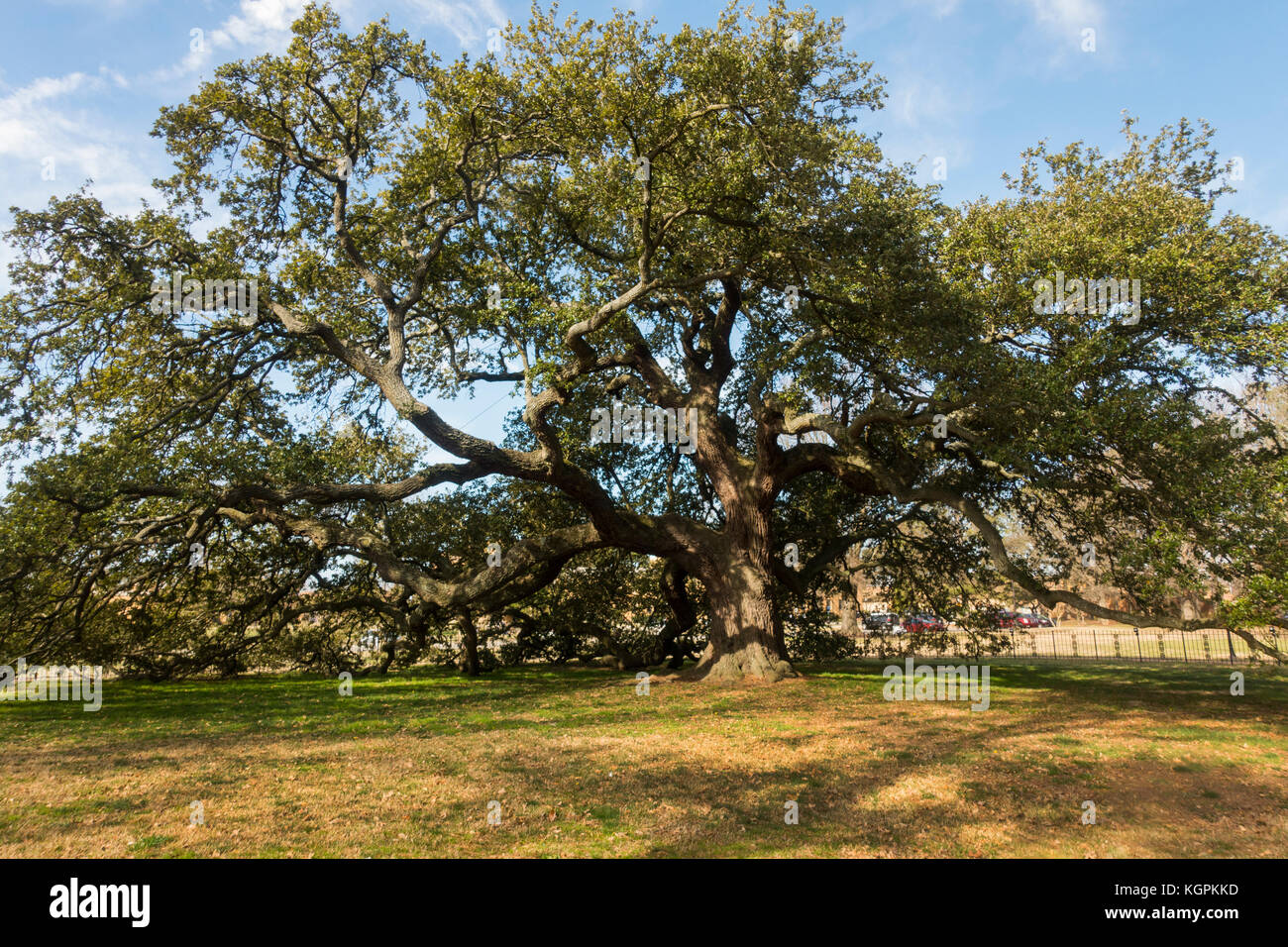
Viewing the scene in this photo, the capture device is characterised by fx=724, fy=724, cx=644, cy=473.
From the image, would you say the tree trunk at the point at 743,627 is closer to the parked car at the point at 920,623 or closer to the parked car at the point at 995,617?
the parked car at the point at 920,623

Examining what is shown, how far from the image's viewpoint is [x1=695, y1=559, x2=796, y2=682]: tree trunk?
15.0 metres

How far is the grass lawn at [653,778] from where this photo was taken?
17.6 ft

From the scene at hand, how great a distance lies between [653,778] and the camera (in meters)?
7.18

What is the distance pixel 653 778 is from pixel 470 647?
46.2ft

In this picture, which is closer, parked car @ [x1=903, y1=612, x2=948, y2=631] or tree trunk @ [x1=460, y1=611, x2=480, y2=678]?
parked car @ [x1=903, y1=612, x2=948, y2=631]

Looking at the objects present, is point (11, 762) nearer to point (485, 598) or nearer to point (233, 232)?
point (485, 598)

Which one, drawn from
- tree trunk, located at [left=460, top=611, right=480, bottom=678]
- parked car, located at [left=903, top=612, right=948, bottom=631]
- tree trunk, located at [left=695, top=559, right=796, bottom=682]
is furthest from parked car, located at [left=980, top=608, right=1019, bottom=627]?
tree trunk, located at [left=460, top=611, right=480, bottom=678]

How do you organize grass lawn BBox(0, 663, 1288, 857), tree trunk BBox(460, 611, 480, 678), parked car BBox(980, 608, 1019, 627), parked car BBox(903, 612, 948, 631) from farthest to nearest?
tree trunk BBox(460, 611, 480, 678)
parked car BBox(903, 612, 948, 631)
parked car BBox(980, 608, 1019, 627)
grass lawn BBox(0, 663, 1288, 857)

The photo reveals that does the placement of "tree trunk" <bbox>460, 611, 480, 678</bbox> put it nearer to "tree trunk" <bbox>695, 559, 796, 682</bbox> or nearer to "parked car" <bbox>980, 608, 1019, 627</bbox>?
"tree trunk" <bbox>695, 559, 796, 682</bbox>

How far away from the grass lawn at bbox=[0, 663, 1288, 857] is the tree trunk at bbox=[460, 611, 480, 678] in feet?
23.8

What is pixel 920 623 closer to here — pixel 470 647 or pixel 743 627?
pixel 743 627

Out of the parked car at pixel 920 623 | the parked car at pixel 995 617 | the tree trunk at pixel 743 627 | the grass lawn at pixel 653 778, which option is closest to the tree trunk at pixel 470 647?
the tree trunk at pixel 743 627

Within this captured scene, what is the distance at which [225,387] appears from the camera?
14.9 m

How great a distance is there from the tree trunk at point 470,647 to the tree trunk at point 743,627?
7.11 metres
